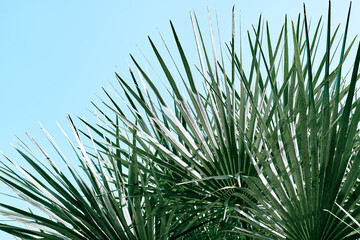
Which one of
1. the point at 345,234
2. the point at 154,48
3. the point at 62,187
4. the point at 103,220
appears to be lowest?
the point at 345,234

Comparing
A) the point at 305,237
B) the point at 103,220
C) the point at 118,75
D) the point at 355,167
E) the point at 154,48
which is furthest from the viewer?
the point at 118,75

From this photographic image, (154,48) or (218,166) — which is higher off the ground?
(154,48)

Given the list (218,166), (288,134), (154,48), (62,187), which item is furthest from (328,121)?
(62,187)

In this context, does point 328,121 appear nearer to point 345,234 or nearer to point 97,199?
point 345,234

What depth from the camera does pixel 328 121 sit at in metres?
1.38

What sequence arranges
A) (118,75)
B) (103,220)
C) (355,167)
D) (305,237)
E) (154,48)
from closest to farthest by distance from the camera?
(355,167), (305,237), (103,220), (154,48), (118,75)

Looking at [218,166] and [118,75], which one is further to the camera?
[118,75]

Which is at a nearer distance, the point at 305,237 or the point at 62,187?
the point at 305,237

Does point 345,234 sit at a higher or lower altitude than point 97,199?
lower

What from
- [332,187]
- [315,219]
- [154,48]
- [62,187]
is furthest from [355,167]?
[62,187]

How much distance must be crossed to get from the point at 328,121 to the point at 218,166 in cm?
58

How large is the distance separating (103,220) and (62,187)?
0.24 m

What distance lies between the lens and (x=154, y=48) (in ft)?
6.21

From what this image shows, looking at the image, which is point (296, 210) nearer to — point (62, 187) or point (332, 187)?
point (332, 187)
